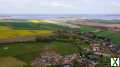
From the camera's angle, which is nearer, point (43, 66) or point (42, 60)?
point (43, 66)

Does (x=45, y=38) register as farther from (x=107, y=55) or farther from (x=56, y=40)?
(x=107, y=55)

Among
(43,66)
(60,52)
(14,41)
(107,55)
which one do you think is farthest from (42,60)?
(14,41)

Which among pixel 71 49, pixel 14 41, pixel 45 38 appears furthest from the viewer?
pixel 45 38

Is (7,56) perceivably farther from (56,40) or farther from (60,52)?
(56,40)

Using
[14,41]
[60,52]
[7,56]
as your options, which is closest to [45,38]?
[14,41]

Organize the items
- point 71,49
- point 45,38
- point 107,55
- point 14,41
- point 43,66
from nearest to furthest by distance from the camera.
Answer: point 43,66 → point 107,55 → point 71,49 → point 14,41 → point 45,38

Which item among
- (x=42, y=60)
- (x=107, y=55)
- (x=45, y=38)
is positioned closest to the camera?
(x=42, y=60)

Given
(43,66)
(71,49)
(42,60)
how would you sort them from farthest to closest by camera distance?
(71,49) → (42,60) → (43,66)

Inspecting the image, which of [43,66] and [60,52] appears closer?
[43,66]

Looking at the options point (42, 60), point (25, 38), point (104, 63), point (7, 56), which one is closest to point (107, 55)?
point (104, 63)
